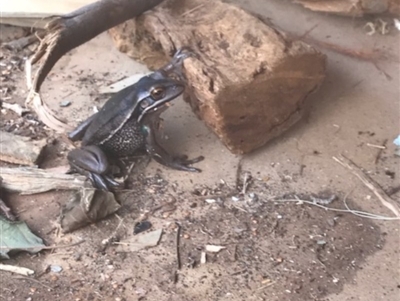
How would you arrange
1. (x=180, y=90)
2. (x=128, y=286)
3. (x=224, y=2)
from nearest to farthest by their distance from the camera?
(x=128, y=286), (x=180, y=90), (x=224, y=2)

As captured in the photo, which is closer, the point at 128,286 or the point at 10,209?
the point at 128,286

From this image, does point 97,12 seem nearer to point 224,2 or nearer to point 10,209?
point 224,2

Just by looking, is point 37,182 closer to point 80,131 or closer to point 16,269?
point 80,131

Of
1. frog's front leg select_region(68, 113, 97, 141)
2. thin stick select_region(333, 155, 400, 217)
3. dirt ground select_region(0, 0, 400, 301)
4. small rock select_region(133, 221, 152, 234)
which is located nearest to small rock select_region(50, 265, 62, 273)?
dirt ground select_region(0, 0, 400, 301)

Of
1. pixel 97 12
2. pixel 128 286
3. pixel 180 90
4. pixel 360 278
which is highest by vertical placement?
pixel 97 12

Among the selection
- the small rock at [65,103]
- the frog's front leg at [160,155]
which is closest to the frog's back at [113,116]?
the frog's front leg at [160,155]

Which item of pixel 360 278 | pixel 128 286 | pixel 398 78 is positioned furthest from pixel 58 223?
pixel 398 78

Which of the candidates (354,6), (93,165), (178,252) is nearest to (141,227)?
(178,252)
